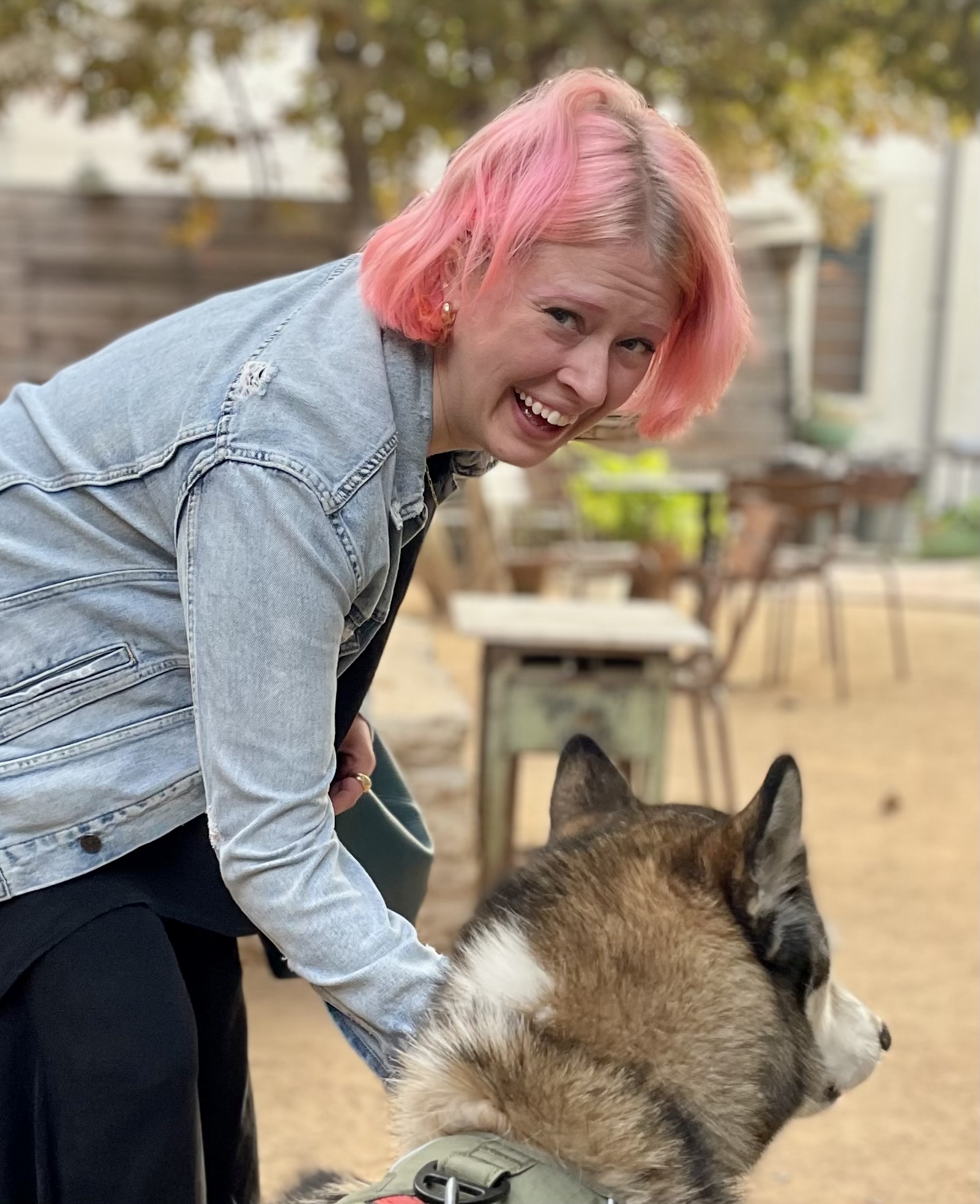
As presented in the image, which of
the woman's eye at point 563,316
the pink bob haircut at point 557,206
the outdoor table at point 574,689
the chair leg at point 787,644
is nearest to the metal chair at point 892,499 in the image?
the chair leg at point 787,644

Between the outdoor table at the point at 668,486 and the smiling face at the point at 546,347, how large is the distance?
7.38 metres

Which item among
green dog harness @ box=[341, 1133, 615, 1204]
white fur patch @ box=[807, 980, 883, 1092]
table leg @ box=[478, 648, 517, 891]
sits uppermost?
green dog harness @ box=[341, 1133, 615, 1204]

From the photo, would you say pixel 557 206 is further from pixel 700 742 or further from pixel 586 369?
pixel 700 742

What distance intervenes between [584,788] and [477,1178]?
66 cm

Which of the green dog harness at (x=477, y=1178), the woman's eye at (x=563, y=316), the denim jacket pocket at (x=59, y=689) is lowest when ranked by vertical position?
the green dog harness at (x=477, y=1178)

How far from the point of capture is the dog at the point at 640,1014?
5.34ft

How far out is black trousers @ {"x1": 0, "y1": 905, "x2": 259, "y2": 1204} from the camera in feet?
5.72

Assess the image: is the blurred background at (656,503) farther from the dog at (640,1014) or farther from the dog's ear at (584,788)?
the dog at (640,1014)

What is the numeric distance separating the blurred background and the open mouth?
0.66 m

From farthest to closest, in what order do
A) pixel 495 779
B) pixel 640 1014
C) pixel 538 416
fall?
pixel 495 779
pixel 538 416
pixel 640 1014

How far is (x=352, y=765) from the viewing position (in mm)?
2135

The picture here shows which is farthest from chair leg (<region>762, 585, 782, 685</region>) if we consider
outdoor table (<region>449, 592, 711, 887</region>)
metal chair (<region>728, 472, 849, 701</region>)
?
outdoor table (<region>449, 592, 711, 887</region>)

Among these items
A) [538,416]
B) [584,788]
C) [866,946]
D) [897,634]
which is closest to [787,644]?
[897,634]

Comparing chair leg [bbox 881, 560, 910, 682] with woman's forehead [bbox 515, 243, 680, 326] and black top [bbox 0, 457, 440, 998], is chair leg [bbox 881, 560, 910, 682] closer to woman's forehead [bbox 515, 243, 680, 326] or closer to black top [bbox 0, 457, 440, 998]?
black top [bbox 0, 457, 440, 998]
